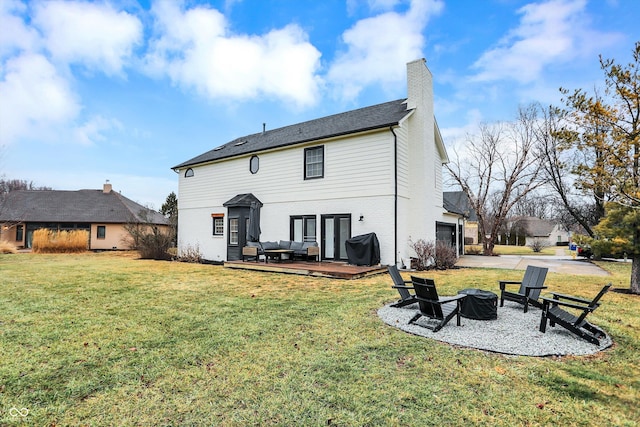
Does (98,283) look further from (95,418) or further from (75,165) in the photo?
(75,165)

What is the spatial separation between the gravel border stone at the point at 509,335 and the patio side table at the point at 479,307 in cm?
9

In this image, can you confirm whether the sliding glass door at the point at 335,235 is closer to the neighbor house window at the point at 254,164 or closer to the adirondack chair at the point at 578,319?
the neighbor house window at the point at 254,164

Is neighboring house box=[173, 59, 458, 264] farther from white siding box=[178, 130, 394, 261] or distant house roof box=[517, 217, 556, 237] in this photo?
distant house roof box=[517, 217, 556, 237]

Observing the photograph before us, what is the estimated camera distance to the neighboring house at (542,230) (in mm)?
44528

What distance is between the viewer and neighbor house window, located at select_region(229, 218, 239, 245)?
16203 millimetres

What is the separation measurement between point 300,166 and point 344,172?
2345 mm

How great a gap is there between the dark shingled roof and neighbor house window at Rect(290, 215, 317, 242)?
702 inches

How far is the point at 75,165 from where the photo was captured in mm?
25672

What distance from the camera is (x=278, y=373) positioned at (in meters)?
3.50

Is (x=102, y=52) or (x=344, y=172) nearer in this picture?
(x=102, y=52)

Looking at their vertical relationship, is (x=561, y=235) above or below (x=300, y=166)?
below

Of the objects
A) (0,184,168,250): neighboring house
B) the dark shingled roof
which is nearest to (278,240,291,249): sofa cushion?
(0,184,168,250): neighboring house

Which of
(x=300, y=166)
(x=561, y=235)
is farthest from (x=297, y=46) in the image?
(x=561, y=235)

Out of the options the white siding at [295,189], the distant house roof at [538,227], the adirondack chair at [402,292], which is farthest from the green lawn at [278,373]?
the distant house roof at [538,227]
